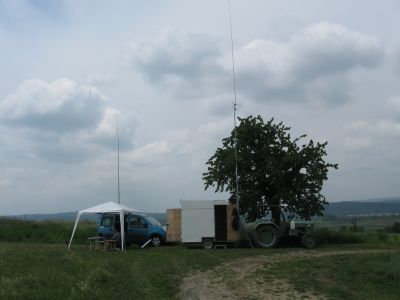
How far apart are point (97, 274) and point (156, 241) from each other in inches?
503

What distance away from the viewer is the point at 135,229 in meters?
27.3

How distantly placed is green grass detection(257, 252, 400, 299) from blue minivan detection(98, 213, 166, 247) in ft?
34.3

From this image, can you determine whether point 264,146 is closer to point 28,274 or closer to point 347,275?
point 347,275

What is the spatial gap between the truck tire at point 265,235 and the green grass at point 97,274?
12.4 ft

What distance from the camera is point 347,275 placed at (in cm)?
1559

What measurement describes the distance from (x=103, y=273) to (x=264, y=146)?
15091mm

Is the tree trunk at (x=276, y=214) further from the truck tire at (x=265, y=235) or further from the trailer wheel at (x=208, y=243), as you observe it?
the trailer wheel at (x=208, y=243)

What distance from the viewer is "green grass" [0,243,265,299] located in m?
12.4

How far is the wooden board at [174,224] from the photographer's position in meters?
27.0

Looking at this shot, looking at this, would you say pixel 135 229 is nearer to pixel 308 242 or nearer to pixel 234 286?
pixel 308 242

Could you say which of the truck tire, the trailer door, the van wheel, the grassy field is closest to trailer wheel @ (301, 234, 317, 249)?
the truck tire

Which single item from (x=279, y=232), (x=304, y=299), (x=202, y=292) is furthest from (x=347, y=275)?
(x=279, y=232)

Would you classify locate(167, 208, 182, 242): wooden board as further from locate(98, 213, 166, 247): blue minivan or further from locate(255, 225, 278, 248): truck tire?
locate(255, 225, 278, 248): truck tire

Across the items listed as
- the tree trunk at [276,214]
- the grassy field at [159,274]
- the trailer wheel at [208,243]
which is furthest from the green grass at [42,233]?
the grassy field at [159,274]
